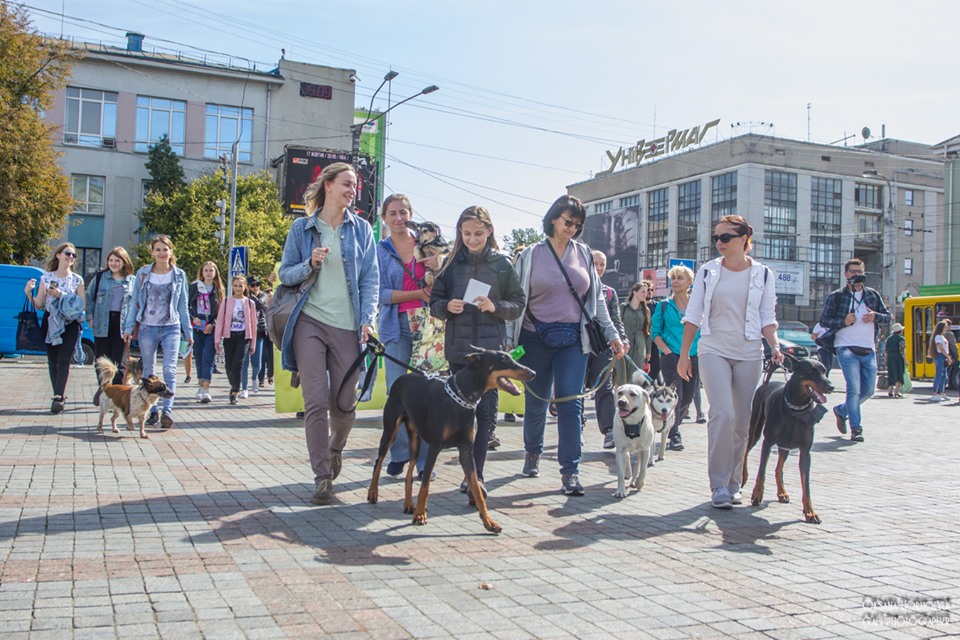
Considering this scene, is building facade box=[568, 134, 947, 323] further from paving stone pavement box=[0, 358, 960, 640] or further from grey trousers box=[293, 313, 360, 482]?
grey trousers box=[293, 313, 360, 482]

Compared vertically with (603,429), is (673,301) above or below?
above

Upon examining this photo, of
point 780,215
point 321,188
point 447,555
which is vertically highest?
point 780,215

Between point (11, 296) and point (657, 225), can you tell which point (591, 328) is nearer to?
point (11, 296)

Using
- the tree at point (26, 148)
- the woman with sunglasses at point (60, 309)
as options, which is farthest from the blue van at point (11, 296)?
the woman with sunglasses at point (60, 309)

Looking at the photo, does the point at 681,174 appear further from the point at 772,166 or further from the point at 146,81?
the point at 146,81

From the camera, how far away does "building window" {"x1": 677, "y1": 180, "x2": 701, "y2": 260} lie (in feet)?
266

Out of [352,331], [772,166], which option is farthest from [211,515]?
[772,166]

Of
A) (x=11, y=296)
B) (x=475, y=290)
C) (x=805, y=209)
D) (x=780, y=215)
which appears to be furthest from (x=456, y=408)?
(x=805, y=209)

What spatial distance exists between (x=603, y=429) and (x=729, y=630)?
18.0 feet

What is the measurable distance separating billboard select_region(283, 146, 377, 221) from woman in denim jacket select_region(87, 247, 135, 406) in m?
32.8

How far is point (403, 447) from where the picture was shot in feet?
22.6

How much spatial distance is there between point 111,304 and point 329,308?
5.70m

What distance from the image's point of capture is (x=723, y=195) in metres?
77.7

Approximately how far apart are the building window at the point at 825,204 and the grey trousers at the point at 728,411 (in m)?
77.2
